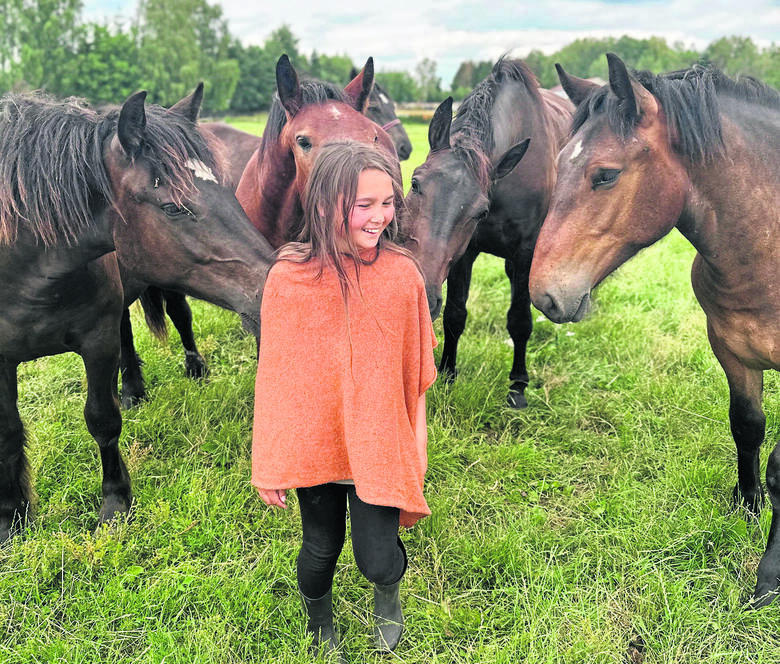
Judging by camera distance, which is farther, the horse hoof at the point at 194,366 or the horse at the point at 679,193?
the horse hoof at the point at 194,366

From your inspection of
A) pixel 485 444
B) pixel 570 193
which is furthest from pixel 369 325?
pixel 485 444

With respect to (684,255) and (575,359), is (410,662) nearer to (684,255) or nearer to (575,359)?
(575,359)

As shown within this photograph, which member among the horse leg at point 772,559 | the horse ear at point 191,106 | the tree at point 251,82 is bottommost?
the horse leg at point 772,559

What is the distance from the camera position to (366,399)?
1.72 m

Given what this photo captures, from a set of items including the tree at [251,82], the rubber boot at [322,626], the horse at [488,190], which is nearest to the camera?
the rubber boot at [322,626]

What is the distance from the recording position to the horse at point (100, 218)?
2217 mm

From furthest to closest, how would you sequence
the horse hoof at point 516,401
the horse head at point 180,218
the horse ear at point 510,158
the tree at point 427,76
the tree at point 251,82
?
the tree at point 427,76, the tree at point 251,82, the horse hoof at point 516,401, the horse ear at point 510,158, the horse head at point 180,218

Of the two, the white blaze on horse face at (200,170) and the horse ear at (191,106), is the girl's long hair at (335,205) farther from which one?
the horse ear at (191,106)

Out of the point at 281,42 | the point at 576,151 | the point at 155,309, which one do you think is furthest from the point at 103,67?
the point at 576,151

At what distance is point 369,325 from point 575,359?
3461 mm

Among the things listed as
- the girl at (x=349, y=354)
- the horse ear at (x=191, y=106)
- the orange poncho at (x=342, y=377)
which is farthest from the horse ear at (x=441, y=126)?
the orange poncho at (x=342, y=377)

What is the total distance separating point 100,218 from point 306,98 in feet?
4.95

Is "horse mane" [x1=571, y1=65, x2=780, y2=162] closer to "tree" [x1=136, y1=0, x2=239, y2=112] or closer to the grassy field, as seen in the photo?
the grassy field

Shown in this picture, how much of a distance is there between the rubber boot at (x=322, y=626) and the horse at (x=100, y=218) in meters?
1.09
